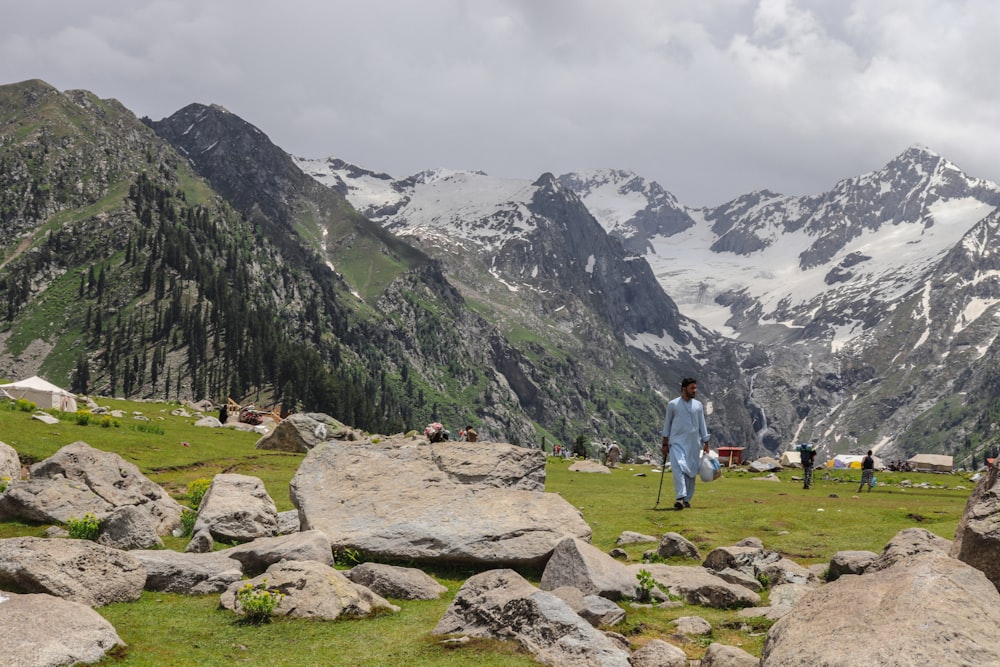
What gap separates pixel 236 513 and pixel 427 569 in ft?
18.5

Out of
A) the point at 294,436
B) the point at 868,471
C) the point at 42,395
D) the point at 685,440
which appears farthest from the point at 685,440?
the point at 42,395

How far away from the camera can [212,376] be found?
637 ft

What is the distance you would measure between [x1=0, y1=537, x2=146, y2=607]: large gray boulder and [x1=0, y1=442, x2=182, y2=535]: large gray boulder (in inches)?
223

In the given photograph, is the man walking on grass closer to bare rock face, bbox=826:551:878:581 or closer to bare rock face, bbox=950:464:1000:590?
bare rock face, bbox=826:551:878:581

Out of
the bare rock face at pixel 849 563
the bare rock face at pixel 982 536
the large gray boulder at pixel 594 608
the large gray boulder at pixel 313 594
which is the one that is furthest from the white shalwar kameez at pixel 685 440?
the large gray boulder at pixel 313 594

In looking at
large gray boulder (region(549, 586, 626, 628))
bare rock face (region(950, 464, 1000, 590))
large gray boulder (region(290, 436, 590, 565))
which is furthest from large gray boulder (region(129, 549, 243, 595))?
bare rock face (region(950, 464, 1000, 590))

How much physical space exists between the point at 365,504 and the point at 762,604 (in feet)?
31.9

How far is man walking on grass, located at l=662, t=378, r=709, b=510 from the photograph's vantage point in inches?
1079

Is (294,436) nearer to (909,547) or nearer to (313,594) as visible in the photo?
(313,594)

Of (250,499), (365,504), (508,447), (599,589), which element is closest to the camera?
(599,589)

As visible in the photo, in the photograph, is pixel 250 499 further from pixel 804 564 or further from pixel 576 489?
pixel 576 489

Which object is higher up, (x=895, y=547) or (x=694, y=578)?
(x=895, y=547)

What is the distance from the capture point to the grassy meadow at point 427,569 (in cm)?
1102

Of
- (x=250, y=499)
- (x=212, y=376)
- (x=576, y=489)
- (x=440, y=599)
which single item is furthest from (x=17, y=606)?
(x=212, y=376)
